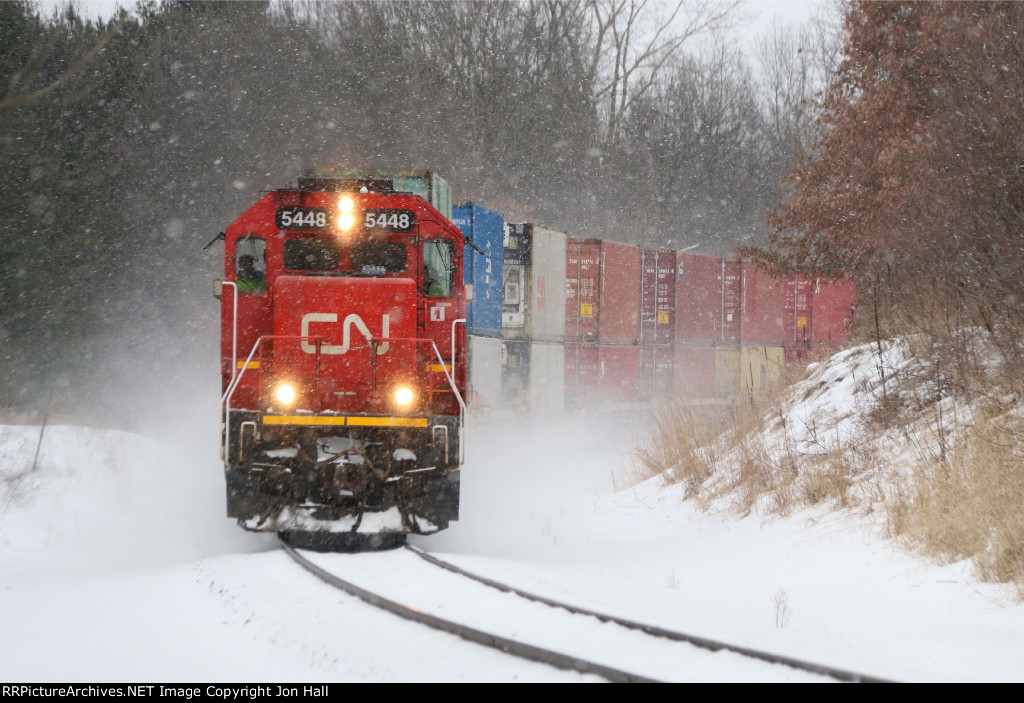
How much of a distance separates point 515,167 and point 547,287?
70.6ft

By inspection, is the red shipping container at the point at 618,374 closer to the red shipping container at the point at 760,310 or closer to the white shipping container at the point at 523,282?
the white shipping container at the point at 523,282

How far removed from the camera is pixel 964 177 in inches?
336

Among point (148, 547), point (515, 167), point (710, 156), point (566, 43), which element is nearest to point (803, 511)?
point (148, 547)

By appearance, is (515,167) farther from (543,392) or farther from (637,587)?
(637,587)

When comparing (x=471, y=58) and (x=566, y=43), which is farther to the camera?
(x=566, y=43)

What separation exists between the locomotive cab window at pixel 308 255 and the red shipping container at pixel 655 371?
557 inches

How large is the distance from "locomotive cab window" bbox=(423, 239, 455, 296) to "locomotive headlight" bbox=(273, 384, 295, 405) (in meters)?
1.60

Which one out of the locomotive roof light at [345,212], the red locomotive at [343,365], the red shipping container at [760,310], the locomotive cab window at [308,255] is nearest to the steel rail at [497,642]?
the red locomotive at [343,365]

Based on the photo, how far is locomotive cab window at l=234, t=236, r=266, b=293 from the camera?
8.49m

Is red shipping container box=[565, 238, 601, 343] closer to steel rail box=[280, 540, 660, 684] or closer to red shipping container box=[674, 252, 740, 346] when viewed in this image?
red shipping container box=[674, 252, 740, 346]

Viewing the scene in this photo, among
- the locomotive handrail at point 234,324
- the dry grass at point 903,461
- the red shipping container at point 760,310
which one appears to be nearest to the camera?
the dry grass at point 903,461

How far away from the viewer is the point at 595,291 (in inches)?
789

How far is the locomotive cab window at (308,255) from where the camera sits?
8.45 meters

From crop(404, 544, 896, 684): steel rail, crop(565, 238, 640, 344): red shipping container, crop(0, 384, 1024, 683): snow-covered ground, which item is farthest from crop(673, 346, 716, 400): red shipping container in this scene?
crop(404, 544, 896, 684): steel rail
